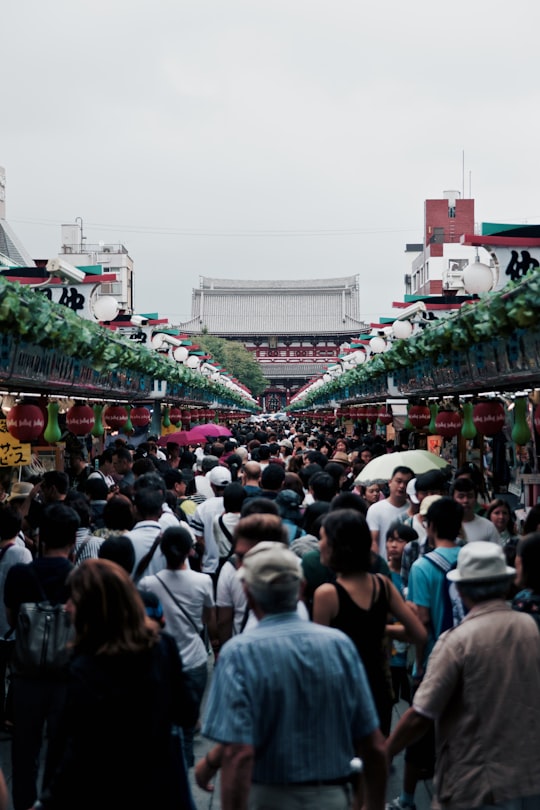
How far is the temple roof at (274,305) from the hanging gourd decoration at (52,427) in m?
92.8

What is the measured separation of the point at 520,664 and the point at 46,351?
8.67 meters

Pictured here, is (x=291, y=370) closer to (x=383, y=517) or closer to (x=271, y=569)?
(x=383, y=517)

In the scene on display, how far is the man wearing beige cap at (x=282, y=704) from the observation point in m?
3.51

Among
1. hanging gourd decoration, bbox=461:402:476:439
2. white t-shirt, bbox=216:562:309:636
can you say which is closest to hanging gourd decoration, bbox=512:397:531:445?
hanging gourd decoration, bbox=461:402:476:439

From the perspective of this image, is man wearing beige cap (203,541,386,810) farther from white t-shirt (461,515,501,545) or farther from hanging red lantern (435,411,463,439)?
hanging red lantern (435,411,463,439)

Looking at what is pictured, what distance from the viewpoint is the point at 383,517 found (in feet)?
28.3

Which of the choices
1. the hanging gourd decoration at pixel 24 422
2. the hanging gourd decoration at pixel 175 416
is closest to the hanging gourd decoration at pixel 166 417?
the hanging gourd decoration at pixel 175 416

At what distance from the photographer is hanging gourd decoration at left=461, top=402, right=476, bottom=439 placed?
1459cm

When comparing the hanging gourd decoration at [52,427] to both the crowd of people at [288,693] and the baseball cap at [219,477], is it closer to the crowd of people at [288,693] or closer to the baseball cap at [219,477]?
the baseball cap at [219,477]

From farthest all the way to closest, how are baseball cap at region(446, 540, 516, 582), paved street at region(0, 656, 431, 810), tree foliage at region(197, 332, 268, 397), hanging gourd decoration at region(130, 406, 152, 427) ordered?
tree foliage at region(197, 332, 268, 397), hanging gourd decoration at region(130, 406, 152, 427), paved street at region(0, 656, 431, 810), baseball cap at region(446, 540, 516, 582)

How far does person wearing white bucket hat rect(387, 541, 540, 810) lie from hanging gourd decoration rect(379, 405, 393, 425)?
20.7m

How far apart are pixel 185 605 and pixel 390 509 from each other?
3.02 meters

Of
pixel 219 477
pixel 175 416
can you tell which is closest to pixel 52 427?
pixel 219 477

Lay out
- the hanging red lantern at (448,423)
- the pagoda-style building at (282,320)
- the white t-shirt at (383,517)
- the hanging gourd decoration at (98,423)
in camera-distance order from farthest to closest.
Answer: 1. the pagoda-style building at (282,320)
2. the hanging gourd decoration at (98,423)
3. the hanging red lantern at (448,423)
4. the white t-shirt at (383,517)
